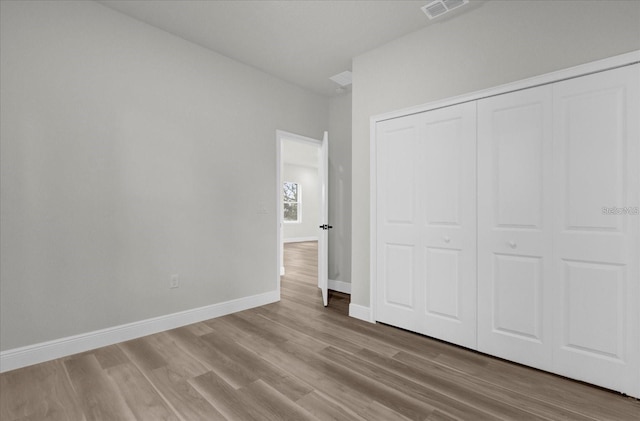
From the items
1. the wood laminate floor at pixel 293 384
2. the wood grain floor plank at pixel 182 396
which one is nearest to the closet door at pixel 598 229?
the wood laminate floor at pixel 293 384

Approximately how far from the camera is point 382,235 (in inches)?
123

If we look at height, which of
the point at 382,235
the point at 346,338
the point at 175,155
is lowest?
the point at 346,338

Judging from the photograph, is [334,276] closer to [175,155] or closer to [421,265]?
[421,265]

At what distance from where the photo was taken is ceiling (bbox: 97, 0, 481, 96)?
257 centimetres

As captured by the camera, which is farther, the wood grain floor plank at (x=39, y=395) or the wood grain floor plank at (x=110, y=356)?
the wood grain floor plank at (x=110, y=356)

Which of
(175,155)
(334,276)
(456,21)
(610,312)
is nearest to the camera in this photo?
(610,312)

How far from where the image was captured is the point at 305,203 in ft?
37.4

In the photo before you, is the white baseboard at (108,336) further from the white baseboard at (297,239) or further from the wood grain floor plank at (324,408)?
the white baseboard at (297,239)

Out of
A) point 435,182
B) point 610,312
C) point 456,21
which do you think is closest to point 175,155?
point 435,182

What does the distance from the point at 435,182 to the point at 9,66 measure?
3.46 meters

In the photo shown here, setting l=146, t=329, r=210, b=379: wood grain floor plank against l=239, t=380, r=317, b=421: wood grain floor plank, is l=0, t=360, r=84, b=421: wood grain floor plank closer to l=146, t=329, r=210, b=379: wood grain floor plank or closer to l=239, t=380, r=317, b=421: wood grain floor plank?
l=146, t=329, r=210, b=379: wood grain floor plank

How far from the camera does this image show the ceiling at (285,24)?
257cm

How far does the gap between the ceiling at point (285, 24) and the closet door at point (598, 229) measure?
4.11ft

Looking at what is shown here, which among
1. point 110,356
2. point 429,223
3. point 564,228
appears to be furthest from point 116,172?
point 564,228
